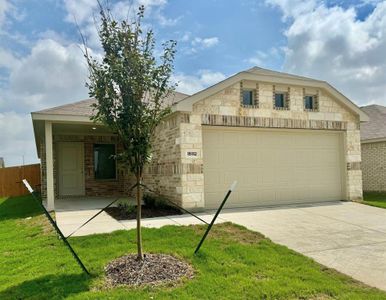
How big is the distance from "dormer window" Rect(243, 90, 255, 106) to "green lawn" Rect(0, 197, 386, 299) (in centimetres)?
460

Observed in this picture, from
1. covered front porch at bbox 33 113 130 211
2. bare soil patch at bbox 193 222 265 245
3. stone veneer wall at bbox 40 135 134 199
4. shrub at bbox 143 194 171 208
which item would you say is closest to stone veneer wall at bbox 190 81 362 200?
shrub at bbox 143 194 171 208

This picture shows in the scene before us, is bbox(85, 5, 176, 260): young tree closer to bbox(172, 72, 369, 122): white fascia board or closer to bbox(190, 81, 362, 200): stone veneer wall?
bbox(172, 72, 369, 122): white fascia board

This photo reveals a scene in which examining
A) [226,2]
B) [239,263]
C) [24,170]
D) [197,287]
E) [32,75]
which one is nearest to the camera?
[197,287]

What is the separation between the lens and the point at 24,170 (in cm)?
1980

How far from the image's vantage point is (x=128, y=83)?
450 centimetres

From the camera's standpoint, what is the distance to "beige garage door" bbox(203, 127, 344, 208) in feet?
32.3

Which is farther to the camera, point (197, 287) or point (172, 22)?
point (172, 22)

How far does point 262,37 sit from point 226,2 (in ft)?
8.10

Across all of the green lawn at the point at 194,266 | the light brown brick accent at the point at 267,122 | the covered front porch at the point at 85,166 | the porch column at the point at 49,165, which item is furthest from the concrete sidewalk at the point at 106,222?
the covered front porch at the point at 85,166

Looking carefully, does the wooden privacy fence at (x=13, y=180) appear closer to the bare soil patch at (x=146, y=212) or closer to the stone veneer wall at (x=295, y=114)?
the bare soil patch at (x=146, y=212)

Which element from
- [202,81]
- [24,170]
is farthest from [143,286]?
[24,170]

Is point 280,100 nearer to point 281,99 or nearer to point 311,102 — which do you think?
point 281,99

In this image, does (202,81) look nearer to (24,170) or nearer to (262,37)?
(262,37)

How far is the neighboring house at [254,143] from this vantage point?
934cm
